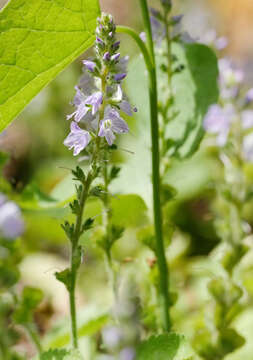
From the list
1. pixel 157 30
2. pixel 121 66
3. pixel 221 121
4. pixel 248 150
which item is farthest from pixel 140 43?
pixel 248 150

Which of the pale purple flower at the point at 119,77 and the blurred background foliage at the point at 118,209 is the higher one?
the pale purple flower at the point at 119,77

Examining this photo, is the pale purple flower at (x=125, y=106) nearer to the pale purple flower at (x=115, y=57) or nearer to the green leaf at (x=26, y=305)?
the pale purple flower at (x=115, y=57)

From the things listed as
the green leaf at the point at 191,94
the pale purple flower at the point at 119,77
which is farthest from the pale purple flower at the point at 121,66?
the green leaf at the point at 191,94

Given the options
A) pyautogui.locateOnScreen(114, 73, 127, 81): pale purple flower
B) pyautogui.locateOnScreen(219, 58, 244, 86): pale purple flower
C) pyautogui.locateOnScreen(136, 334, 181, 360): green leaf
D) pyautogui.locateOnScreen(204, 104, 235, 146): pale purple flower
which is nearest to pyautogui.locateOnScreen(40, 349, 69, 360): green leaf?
pyautogui.locateOnScreen(136, 334, 181, 360): green leaf

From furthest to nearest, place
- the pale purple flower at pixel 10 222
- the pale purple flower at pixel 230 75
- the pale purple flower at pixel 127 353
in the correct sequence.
Result: the pale purple flower at pixel 230 75 → the pale purple flower at pixel 10 222 → the pale purple flower at pixel 127 353

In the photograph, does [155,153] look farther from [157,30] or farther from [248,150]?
[248,150]

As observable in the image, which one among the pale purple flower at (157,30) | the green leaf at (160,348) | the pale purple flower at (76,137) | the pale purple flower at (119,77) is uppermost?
the pale purple flower at (157,30)
